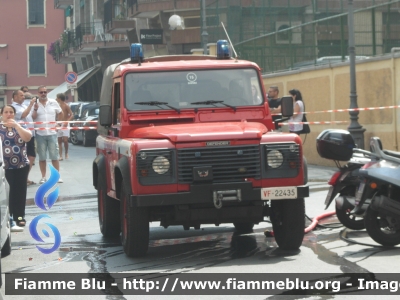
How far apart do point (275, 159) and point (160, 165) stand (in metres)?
1.12

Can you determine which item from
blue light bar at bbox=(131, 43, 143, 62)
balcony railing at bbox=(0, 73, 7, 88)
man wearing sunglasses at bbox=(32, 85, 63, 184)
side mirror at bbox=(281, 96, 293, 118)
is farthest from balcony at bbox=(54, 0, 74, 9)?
side mirror at bbox=(281, 96, 293, 118)

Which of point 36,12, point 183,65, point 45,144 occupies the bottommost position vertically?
point 45,144

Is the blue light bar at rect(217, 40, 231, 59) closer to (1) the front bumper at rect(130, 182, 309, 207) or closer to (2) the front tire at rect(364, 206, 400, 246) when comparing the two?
(1) the front bumper at rect(130, 182, 309, 207)

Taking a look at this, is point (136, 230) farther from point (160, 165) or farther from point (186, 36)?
point (186, 36)

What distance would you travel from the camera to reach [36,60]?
267 ft

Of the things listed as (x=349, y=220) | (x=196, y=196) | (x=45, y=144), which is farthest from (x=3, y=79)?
(x=196, y=196)

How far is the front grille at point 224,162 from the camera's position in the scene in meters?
9.64

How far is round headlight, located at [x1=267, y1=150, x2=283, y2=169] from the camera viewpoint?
980 cm

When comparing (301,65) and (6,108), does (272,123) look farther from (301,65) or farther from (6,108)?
(301,65)

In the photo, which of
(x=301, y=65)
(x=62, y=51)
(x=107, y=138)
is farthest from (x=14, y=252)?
(x=62, y=51)

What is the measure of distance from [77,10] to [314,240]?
6160 cm

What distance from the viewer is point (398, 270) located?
861 centimetres

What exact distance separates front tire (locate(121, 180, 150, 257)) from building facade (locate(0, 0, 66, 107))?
7158 centimetres

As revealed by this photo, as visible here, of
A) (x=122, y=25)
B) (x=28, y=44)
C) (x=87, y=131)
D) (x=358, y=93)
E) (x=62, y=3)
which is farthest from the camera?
(x=28, y=44)
